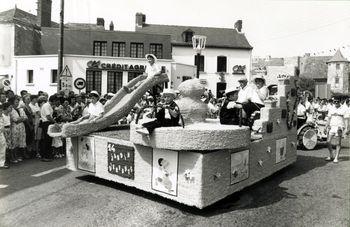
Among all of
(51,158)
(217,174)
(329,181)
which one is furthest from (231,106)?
(51,158)

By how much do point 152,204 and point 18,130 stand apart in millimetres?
5654

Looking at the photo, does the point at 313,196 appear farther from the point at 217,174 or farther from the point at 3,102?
the point at 3,102

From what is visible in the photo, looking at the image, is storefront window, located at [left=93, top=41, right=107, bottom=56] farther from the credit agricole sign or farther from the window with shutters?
the window with shutters

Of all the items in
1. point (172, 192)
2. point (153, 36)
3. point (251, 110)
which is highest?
point (153, 36)

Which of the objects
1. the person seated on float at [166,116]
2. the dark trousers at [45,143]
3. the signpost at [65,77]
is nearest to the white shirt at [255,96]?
the person seated on float at [166,116]

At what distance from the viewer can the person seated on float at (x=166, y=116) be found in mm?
5844

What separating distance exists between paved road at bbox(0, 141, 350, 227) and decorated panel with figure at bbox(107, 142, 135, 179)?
418mm

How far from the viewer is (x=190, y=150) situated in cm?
557

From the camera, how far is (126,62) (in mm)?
34219

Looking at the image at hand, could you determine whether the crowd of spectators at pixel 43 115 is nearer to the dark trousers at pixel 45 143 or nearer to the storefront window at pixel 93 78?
the dark trousers at pixel 45 143

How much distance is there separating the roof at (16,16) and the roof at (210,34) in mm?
13264

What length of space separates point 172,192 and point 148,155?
0.81 m

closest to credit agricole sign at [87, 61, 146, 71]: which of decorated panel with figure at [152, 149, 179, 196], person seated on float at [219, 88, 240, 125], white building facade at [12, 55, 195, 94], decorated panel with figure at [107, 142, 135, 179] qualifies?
white building facade at [12, 55, 195, 94]

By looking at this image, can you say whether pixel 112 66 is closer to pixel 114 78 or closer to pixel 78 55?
pixel 114 78
